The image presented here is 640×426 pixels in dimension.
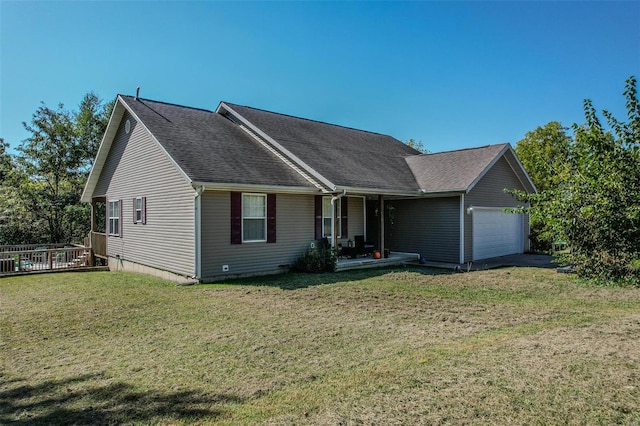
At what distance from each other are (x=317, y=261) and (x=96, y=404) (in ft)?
28.4

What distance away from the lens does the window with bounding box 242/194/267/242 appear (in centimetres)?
1138

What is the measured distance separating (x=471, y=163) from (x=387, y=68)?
7.58 metres

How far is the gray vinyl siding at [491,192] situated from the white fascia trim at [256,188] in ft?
19.1

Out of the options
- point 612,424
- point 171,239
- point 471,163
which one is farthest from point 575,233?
point 171,239

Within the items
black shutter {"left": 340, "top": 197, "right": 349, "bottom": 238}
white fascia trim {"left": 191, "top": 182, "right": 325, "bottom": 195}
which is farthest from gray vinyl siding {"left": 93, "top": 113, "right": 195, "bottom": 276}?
black shutter {"left": 340, "top": 197, "right": 349, "bottom": 238}

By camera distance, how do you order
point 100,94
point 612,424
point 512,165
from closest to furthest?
point 612,424 < point 512,165 < point 100,94

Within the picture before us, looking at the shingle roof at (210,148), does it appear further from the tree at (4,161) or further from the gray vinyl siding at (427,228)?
the tree at (4,161)

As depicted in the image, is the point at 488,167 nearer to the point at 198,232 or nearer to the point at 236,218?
the point at 236,218

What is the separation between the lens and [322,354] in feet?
16.1

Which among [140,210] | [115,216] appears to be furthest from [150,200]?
→ [115,216]

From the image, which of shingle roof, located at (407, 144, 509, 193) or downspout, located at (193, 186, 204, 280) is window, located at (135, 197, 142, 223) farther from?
shingle roof, located at (407, 144, 509, 193)

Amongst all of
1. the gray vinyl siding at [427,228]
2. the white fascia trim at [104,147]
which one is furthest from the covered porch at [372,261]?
the white fascia trim at [104,147]

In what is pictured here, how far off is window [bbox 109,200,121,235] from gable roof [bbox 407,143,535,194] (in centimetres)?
1169

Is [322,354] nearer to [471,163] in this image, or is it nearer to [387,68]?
[471,163]
